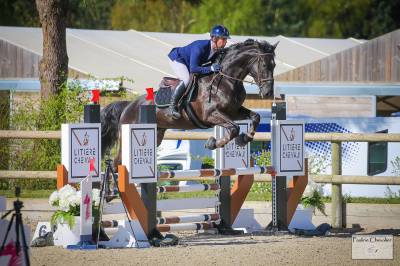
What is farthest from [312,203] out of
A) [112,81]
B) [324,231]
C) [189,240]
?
[112,81]

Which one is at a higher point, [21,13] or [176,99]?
[21,13]

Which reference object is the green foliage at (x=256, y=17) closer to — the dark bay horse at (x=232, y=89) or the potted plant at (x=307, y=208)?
the dark bay horse at (x=232, y=89)

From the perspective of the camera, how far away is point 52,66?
53.6ft

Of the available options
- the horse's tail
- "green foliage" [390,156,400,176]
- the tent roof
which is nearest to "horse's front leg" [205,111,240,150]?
the horse's tail

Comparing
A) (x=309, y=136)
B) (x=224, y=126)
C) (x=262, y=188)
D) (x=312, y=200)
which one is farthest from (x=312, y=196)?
(x=262, y=188)

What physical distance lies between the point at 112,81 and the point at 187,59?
5.88 meters

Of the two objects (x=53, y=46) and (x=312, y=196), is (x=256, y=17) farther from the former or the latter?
(x=312, y=196)

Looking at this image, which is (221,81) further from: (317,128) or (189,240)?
(317,128)

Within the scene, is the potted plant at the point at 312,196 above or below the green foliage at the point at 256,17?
below

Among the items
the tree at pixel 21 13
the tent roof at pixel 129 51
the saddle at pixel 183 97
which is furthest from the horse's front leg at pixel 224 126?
the tree at pixel 21 13

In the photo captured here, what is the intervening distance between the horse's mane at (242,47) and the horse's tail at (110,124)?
5.92ft

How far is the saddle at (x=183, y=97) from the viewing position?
1085 centimetres

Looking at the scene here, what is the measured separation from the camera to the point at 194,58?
1053 centimetres

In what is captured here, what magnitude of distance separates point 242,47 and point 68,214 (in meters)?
2.89
